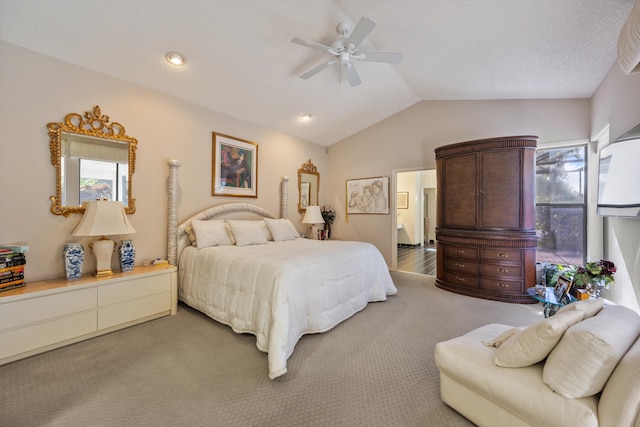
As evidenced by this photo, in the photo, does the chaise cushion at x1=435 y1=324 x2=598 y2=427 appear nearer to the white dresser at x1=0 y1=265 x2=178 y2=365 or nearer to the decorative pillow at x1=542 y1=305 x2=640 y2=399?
the decorative pillow at x1=542 y1=305 x2=640 y2=399

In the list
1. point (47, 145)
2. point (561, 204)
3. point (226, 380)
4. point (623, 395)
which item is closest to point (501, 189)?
point (561, 204)

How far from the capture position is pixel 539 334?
47.6 inches

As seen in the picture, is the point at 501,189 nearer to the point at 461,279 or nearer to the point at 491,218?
the point at 491,218

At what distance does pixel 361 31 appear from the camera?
2303mm

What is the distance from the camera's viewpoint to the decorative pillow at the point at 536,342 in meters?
1.19

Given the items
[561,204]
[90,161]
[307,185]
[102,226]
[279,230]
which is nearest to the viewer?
[102,226]

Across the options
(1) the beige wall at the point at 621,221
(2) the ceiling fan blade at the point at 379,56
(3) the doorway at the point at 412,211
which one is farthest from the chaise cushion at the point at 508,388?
(3) the doorway at the point at 412,211

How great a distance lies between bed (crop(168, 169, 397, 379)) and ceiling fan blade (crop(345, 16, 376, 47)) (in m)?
2.20

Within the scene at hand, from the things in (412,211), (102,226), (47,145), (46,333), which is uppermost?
(47,145)

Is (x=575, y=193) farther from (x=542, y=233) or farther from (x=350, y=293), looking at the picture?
(x=350, y=293)

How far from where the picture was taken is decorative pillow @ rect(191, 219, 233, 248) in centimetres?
330

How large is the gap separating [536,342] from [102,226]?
3.52m

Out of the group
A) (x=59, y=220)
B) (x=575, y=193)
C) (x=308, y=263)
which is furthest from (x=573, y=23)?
(x=59, y=220)

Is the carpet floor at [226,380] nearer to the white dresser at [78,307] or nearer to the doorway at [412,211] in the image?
the white dresser at [78,307]
